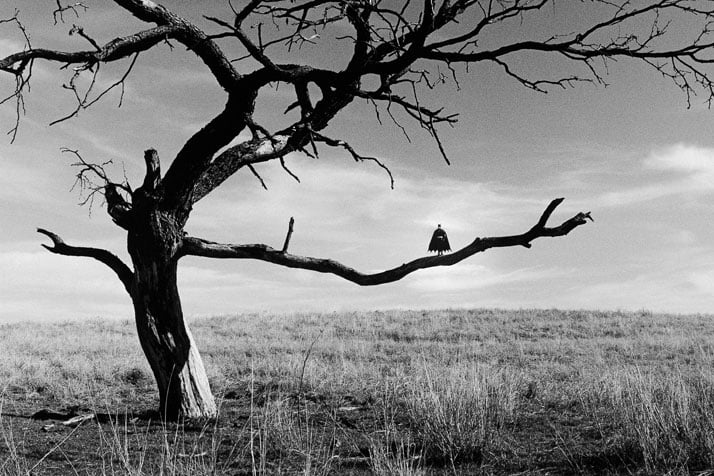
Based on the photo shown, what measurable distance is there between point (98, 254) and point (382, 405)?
4.28 meters

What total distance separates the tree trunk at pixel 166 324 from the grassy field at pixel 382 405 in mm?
408

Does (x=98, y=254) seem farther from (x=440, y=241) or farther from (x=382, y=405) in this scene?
(x=440, y=241)

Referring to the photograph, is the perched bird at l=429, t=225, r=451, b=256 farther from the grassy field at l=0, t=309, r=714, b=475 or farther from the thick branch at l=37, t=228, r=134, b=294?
the thick branch at l=37, t=228, r=134, b=294

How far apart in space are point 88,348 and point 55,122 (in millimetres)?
12310

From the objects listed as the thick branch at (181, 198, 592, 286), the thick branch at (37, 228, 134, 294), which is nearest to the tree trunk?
the thick branch at (181, 198, 592, 286)

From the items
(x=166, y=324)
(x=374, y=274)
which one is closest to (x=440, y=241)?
(x=374, y=274)

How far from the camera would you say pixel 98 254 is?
29.2ft

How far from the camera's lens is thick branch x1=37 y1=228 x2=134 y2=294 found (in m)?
8.56

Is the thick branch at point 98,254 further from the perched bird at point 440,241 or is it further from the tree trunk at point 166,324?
the perched bird at point 440,241

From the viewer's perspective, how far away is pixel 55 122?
25.7ft

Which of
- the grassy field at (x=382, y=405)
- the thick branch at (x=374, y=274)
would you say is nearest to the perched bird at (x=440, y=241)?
the grassy field at (x=382, y=405)

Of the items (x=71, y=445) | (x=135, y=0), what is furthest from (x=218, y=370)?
(x=135, y=0)

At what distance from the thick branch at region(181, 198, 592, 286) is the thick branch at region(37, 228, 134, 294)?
1035 mm

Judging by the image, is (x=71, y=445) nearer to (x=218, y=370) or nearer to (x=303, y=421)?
(x=303, y=421)
